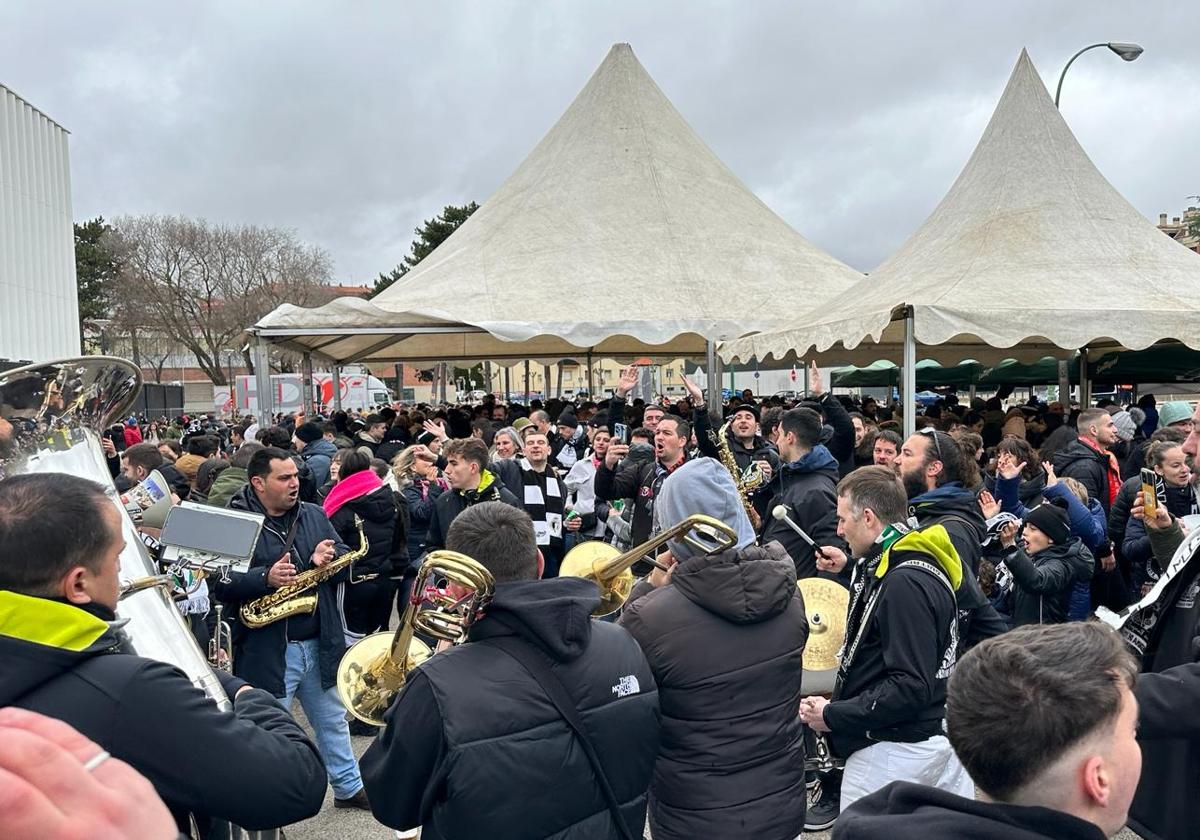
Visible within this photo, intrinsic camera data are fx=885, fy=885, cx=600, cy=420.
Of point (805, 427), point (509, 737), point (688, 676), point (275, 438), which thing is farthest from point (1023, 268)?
point (509, 737)

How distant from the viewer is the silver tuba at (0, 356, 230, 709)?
2123mm

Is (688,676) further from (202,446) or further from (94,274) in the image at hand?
(94,274)

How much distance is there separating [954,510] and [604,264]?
9896mm

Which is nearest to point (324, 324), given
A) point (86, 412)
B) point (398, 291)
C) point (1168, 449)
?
point (398, 291)

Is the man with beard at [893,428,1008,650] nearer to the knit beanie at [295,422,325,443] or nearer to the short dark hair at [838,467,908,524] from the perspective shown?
the short dark hair at [838,467,908,524]

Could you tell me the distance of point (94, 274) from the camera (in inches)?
1655

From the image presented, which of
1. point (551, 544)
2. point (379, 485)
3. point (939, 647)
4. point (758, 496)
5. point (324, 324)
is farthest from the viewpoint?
point (324, 324)

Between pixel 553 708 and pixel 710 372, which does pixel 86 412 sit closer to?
pixel 553 708

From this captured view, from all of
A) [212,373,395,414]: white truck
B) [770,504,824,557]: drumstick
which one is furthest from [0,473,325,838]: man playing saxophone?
[212,373,395,414]: white truck

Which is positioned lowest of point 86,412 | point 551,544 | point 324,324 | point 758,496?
point 551,544

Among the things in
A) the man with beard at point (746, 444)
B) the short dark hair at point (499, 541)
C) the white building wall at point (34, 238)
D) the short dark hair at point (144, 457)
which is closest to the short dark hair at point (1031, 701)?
the short dark hair at point (499, 541)

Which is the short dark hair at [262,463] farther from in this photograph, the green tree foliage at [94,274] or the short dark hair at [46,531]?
the green tree foliage at [94,274]

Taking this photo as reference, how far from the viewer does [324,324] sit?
1056 cm

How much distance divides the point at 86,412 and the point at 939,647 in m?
2.85
